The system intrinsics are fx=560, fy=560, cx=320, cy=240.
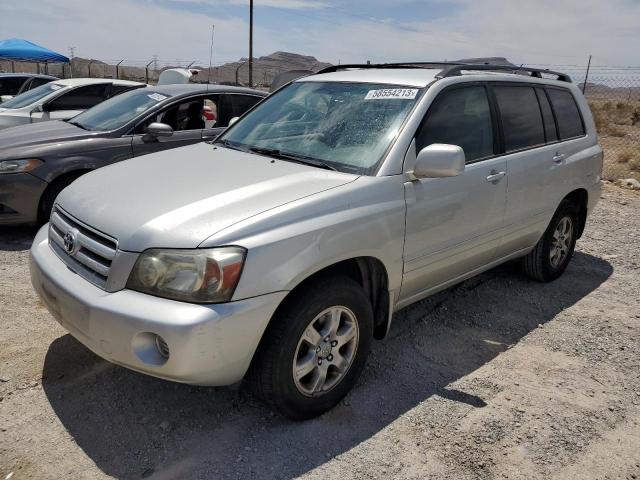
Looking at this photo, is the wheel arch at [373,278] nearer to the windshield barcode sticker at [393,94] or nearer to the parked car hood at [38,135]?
the windshield barcode sticker at [393,94]

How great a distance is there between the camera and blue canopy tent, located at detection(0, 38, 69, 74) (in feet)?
62.4

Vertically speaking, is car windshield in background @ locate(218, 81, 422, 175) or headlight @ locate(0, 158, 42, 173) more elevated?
car windshield in background @ locate(218, 81, 422, 175)

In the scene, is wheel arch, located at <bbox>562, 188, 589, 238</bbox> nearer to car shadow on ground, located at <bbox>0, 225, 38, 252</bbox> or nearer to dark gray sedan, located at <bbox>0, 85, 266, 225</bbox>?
dark gray sedan, located at <bbox>0, 85, 266, 225</bbox>

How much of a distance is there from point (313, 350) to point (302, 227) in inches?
25.1

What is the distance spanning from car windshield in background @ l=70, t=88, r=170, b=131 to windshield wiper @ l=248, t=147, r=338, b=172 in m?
3.09

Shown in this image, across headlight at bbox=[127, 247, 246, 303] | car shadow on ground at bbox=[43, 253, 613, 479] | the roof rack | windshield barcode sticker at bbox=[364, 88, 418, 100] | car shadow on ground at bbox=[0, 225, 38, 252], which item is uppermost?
the roof rack

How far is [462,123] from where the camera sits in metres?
3.64

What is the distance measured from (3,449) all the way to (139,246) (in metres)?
1.16

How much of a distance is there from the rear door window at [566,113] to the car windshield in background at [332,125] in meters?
1.88

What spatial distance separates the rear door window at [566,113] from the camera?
15.3 ft

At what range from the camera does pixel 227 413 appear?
2949mm

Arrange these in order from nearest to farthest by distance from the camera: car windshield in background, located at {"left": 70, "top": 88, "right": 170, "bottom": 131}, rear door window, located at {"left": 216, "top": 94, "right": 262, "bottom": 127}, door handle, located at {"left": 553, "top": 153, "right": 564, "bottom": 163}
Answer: door handle, located at {"left": 553, "top": 153, "right": 564, "bottom": 163} < car windshield in background, located at {"left": 70, "top": 88, "right": 170, "bottom": 131} < rear door window, located at {"left": 216, "top": 94, "right": 262, "bottom": 127}

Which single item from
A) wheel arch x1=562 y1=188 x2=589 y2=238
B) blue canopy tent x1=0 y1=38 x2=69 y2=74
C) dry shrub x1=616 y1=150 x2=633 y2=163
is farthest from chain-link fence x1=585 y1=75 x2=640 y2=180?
blue canopy tent x1=0 y1=38 x2=69 y2=74

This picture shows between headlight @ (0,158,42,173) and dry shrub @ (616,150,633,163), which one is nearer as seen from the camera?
headlight @ (0,158,42,173)
